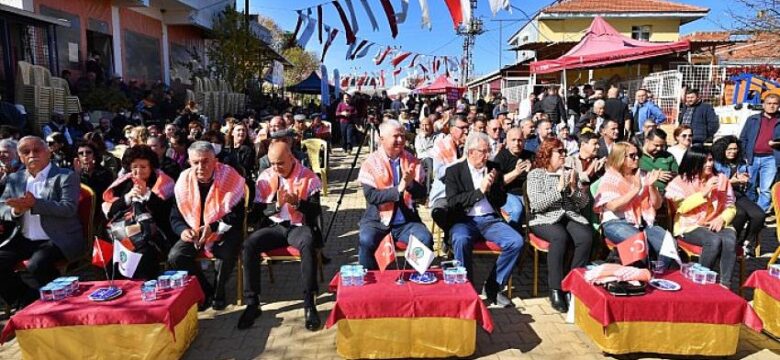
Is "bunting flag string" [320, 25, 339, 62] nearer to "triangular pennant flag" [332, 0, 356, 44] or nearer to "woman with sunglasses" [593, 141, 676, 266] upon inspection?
"triangular pennant flag" [332, 0, 356, 44]

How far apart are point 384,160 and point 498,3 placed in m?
5.49

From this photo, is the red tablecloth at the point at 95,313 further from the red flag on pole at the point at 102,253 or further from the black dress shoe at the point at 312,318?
the black dress shoe at the point at 312,318

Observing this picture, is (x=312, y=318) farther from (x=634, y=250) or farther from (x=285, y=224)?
(x=634, y=250)

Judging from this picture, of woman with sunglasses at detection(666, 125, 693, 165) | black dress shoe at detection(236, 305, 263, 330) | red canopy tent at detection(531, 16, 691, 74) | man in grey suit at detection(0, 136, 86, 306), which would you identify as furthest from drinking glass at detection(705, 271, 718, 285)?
red canopy tent at detection(531, 16, 691, 74)

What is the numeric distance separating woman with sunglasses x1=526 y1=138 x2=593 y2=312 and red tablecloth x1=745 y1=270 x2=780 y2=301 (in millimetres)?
1096

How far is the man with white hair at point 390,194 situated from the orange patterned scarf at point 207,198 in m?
1.07

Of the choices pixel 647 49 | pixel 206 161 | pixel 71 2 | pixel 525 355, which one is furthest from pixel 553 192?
pixel 71 2

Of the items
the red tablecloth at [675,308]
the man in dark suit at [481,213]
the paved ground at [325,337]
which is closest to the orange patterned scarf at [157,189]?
the paved ground at [325,337]

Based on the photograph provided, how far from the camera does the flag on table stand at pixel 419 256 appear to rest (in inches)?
137

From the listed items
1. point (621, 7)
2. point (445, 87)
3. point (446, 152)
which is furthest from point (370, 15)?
point (621, 7)

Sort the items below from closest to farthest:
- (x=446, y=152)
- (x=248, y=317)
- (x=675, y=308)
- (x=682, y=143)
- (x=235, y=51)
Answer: (x=675, y=308) < (x=248, y=317) < (x=682, y=143) < (x=446, y=152) < (x=235, y=51)

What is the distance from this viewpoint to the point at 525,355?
11.1 ft

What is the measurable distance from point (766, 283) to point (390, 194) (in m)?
2.70

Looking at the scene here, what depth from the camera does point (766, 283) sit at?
11.7ft
